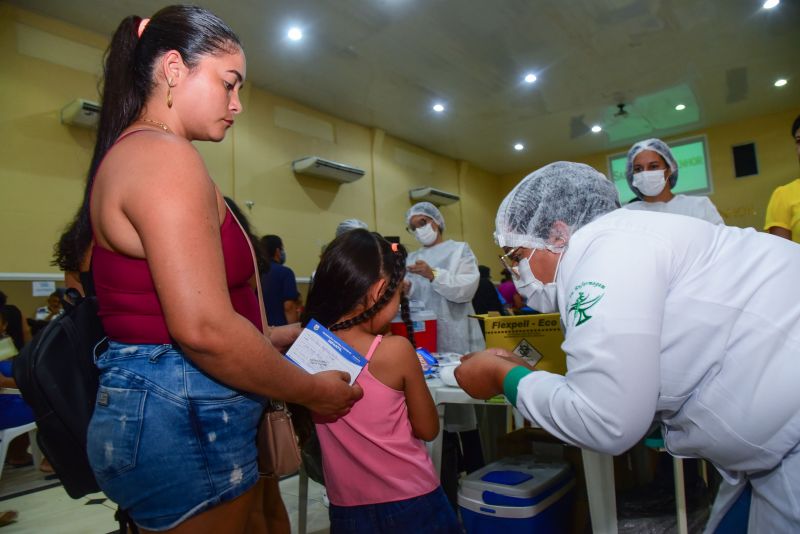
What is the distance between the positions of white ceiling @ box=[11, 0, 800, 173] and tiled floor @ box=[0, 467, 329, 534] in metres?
3.61

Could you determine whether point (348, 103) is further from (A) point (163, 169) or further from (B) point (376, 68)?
(A) point (163, 169)

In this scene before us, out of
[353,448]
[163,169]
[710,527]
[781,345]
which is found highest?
[163,169]

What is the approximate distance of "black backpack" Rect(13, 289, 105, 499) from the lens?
849 mm

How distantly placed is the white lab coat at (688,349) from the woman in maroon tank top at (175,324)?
0.48 meters

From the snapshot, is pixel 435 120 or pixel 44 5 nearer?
pixel 44 5

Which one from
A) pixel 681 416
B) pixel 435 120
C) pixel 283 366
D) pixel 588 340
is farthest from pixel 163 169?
pixel 435 120

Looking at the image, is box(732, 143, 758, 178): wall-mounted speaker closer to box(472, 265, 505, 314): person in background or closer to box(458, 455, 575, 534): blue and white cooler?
box(472, 265, 505, 314): person in background

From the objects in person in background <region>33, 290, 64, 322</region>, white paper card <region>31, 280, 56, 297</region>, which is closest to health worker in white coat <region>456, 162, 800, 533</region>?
person in background <region>33, 290, 64, 322</region>

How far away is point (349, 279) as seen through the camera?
4.75ft

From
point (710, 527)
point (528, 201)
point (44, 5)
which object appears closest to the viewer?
point (710, 527)

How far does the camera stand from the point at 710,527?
40.7 inches

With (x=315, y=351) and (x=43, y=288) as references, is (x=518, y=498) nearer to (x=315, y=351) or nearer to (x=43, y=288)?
(x=315, y=351)

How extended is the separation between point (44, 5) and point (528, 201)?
183 inches

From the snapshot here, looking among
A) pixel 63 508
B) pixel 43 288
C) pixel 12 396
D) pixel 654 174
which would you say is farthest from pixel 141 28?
pixel 43 288
